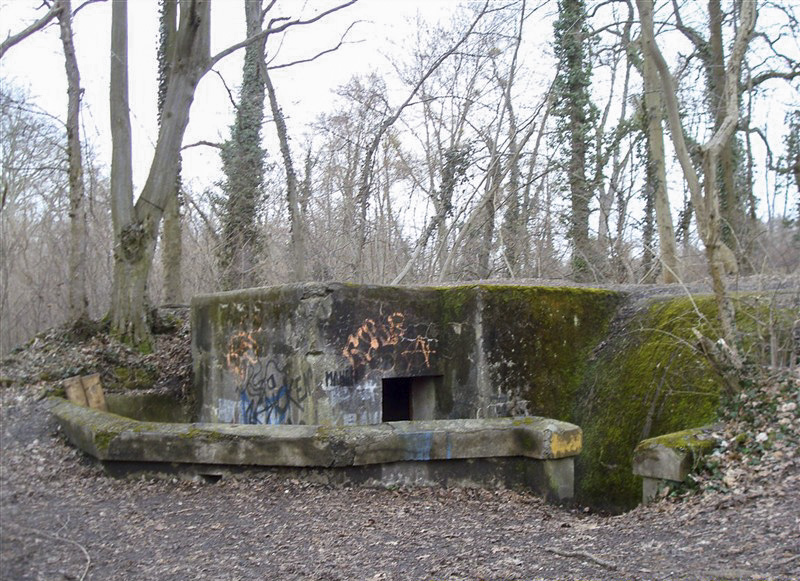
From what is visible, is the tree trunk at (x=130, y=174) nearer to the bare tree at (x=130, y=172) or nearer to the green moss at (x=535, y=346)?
the bare tree at (x=130, y=172)

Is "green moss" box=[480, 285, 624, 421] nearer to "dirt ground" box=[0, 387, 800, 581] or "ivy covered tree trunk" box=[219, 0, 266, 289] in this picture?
"dirt ground" box=[0, 387, 800, 581]

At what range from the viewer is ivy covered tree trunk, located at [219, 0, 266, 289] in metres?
15.5

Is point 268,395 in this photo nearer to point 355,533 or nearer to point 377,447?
point 377,447

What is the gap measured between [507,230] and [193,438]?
1197cm

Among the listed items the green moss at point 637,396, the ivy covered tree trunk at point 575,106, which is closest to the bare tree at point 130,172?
the green moss at point 637,396

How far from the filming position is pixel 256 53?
55.3ft

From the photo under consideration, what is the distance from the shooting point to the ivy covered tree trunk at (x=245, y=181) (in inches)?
611

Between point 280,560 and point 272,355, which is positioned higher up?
point 272,355

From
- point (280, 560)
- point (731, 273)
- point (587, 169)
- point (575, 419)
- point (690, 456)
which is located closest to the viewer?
point (280, 560)

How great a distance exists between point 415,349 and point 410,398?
1.10 m

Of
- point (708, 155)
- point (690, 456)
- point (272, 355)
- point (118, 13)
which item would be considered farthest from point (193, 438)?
point (118, 13)

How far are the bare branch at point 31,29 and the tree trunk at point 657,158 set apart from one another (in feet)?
34.5

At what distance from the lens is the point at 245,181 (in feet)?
52.5

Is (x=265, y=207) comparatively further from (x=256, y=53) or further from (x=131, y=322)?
(x=131, y=322)
